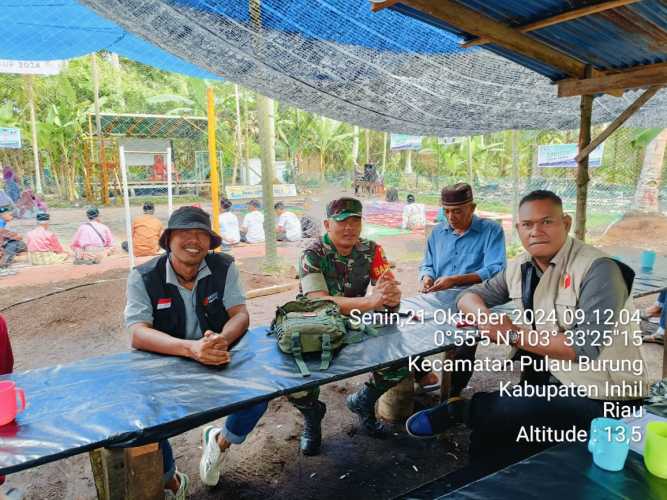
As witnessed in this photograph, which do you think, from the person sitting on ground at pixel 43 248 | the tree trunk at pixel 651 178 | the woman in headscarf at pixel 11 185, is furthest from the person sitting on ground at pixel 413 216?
the woman in headscarf at pixel 11 185

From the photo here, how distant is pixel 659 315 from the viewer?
5.29 m

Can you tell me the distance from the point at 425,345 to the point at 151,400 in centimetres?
131

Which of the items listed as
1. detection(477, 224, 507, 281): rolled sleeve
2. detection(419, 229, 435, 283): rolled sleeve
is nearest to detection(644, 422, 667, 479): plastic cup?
detection(477, 224, 507, 281): rolled sleeve

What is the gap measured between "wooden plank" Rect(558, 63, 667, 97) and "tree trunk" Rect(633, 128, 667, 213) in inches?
367

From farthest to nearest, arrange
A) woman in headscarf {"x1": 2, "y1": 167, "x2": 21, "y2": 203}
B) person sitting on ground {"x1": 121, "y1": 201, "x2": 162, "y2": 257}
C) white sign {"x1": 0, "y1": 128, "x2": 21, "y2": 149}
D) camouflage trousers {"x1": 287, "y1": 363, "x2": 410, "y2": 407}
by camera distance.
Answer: woman in headscarf {"x1": 2, "y1": 167, "x2": 21, "y2": 203} < white sign {"x1": 0, "y1": 128, "x2": 21, "y2": 149} < person sitting on ground {"x1": 121, "y1": 201, "x2": 162, "y2": 257} < camouflage trousers {"x1": 287, "y1": 363, "x2": 410, "y2": 407}

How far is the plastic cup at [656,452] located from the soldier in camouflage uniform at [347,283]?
1.59 m

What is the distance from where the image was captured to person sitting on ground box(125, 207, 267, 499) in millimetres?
2207

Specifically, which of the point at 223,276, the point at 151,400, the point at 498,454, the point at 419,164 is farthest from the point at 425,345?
the point at 419,164

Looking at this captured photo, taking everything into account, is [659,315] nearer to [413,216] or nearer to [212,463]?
[212,463]

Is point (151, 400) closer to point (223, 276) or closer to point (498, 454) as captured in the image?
point (223, 276)

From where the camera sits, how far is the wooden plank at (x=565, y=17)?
2462mm

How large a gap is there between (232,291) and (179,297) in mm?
275

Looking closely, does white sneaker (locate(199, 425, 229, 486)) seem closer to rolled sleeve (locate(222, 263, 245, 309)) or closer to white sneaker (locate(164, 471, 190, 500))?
white sneaker (locate(164, 471, 190, 500))

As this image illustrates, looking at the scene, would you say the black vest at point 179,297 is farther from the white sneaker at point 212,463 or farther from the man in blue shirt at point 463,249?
the man in blue shirt at point 463,249
